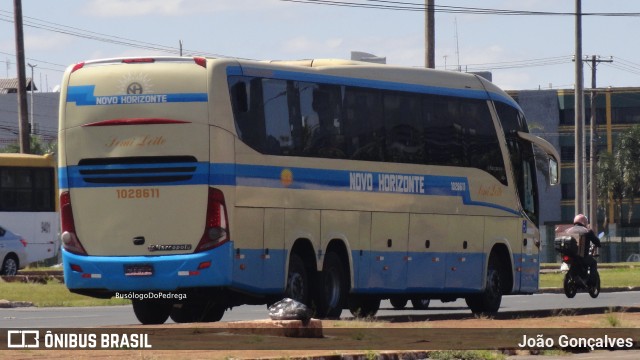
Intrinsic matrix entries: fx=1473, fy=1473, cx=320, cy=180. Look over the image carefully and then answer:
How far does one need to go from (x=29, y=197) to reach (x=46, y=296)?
14.2 meters

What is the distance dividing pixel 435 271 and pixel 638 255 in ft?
234

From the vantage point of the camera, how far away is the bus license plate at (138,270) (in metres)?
20.2

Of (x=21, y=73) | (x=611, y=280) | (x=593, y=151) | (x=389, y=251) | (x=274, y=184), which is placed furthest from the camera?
(x=593, y=151)

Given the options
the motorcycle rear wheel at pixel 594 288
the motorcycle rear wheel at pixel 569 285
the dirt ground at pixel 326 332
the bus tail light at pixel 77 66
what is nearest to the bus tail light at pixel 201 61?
the bus tail light at pixel 77 66

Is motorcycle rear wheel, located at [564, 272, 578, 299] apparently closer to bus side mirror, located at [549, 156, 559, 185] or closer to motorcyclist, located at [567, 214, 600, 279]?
motorcyclist, located at [567, 214, 600, 279]

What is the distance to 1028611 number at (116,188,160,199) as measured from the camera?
66.8 feet

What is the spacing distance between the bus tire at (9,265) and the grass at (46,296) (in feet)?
14.5

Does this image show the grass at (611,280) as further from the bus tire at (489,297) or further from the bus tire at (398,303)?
the bus tire at (489,297)

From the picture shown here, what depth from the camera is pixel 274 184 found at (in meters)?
21.5

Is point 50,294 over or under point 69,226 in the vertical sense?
under

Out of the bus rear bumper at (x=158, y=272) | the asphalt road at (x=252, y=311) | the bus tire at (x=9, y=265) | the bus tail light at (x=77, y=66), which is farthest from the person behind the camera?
the bus tire at (x=9, y=265)

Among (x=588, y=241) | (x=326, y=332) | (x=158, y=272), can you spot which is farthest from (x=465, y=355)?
(x=588, y=241)

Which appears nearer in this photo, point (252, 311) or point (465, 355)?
point (465, 355)

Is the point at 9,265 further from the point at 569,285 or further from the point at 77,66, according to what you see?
the point at 77,66
